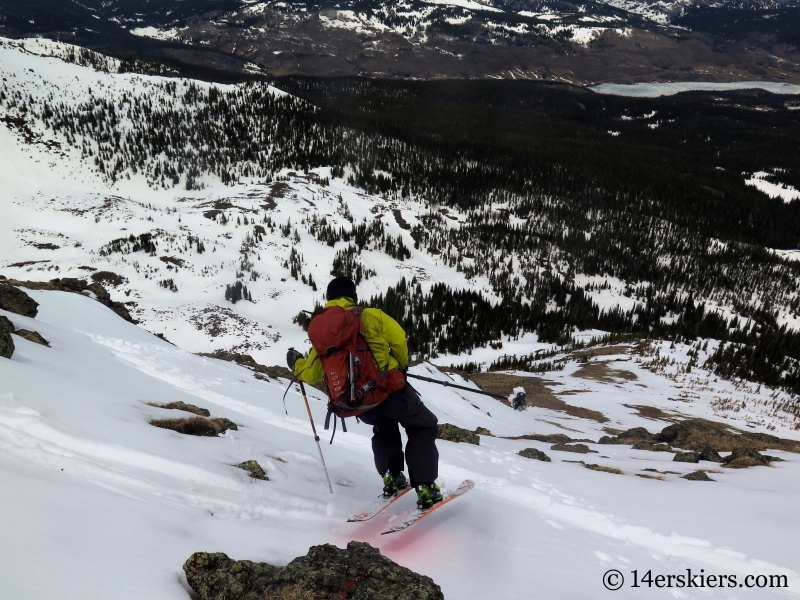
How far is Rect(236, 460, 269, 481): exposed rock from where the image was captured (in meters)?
4.09

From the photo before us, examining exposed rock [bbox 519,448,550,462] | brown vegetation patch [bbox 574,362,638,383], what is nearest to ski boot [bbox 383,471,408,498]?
exposed rock [bbox 519,448,550,462]

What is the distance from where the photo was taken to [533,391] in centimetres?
1617

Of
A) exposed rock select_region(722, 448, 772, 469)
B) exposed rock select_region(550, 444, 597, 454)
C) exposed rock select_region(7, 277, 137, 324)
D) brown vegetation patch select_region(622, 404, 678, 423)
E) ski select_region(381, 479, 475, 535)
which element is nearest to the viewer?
ski select_region(381, 479, 475, 535)

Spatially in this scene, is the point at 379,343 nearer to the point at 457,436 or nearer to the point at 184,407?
the point at 184,407

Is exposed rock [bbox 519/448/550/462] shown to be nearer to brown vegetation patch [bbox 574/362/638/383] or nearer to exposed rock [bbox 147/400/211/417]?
exposed rock [bbox 147/400/211/417]

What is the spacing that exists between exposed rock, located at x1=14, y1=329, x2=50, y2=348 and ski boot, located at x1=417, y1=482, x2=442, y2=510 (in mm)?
5660

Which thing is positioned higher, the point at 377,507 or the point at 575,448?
the point at 377,507

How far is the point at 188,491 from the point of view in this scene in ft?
11.2

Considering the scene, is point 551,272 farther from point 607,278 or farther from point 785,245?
point 785,245

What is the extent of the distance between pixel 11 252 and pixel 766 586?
29.6 m

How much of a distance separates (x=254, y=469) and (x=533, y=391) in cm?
1365

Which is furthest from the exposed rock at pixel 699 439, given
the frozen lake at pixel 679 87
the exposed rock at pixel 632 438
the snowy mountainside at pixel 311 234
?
the frozen lake at pixel 679 87

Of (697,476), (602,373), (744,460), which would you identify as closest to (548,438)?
(744,460)

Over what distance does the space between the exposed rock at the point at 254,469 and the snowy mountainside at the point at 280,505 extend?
138 mm
